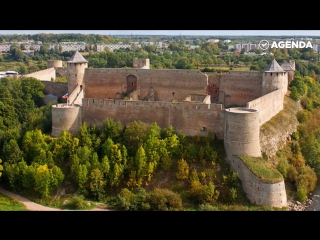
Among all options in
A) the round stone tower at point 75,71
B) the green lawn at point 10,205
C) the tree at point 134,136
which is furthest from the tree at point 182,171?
the round stone tower at point 75,71

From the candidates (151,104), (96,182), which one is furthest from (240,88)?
(96,182)

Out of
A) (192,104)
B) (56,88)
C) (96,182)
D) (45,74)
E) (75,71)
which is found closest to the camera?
(96,182)

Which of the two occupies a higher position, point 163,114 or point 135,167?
point 163,114

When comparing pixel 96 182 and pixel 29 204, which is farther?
pixel 96 182

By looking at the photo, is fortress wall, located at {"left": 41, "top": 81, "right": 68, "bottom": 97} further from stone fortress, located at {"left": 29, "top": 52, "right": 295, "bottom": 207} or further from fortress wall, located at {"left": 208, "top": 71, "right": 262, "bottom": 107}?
fortress wall, located at {"left": 208, "top": 71, "right": 262, "bottom": 107}

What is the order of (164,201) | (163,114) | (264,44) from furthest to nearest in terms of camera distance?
(264,44)
(163,114)
(164,201)

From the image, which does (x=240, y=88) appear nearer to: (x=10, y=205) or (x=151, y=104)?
(x=151, y=104)

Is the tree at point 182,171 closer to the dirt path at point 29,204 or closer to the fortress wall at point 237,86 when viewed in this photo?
the dirt path at point 29,204
